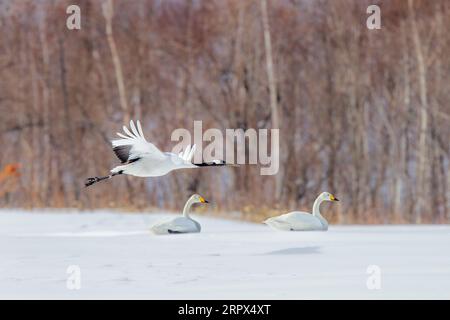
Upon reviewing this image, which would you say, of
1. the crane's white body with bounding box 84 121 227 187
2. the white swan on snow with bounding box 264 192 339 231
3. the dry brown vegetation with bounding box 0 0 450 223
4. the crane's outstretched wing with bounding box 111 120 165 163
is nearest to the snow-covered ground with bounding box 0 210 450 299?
the white swan on snow with bounding box 264 192 339 231

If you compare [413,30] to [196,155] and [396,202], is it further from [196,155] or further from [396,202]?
[196,155]

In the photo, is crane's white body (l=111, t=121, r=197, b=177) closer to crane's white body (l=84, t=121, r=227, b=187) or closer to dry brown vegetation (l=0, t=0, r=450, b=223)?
crane's white body (l=84, t=121, r=227, b=187)

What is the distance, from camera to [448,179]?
717 inches

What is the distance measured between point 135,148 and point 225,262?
4.48ft

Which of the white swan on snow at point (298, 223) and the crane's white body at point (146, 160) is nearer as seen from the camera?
the crane's white body at point (146, 160)

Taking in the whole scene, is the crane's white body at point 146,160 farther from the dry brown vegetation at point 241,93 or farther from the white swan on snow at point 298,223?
the dry brown vegetation at point 241,93

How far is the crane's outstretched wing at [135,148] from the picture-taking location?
7822mm

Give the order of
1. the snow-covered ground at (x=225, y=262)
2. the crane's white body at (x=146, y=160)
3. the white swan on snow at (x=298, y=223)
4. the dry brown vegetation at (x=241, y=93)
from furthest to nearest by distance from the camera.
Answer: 1. the dry brown vegetation at (x=241, y=93)
2. the white swan on snow at (x=298, y=223)
3. the crane's white body at (x=146, y=160)
4. the snow-covered ground at (x=225, y=262)

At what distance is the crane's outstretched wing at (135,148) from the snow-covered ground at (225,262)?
2.84 ft

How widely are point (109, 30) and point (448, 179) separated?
746cm

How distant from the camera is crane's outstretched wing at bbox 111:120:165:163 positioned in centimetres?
782

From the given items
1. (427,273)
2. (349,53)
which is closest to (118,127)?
(349,53)

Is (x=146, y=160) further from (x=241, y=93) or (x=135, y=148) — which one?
(x=241, y=93)

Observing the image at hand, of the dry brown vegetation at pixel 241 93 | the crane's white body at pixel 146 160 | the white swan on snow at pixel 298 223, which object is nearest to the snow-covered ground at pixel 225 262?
the white swan on snow at pixel 298 223
